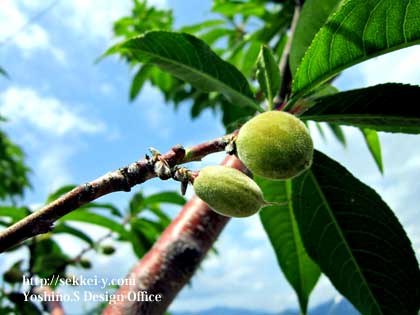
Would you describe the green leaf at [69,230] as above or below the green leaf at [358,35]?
above

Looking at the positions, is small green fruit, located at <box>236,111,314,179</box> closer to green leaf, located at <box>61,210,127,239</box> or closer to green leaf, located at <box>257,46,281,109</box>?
green leaf, located at <box>257,46,281,109</box>

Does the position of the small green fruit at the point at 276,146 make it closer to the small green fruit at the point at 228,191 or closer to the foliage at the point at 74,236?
the small green fruit at the point at 228,191

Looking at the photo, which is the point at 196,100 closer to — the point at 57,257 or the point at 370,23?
the point at 57,257

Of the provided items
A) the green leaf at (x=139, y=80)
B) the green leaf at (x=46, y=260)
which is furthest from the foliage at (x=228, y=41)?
the green leaf at (x=46, y=260)

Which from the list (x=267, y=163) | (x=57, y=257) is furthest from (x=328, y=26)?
(x=57, y=257)

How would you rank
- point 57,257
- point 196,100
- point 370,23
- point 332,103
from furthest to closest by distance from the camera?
point 196,100 < point 57,257 < point 332,103 < point 370,23

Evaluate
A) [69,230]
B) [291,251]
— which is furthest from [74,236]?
[291,251]
